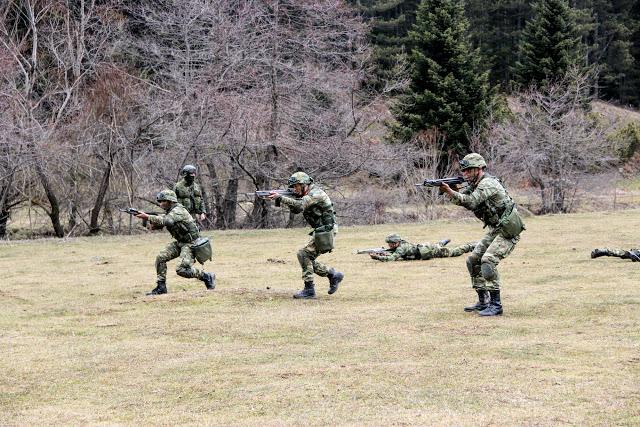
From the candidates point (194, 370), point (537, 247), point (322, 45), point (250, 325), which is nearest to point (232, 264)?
point (537, 247)

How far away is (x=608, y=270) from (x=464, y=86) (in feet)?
89.3

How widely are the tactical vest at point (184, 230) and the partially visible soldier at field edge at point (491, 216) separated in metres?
4.48

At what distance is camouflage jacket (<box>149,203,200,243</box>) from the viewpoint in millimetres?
13914

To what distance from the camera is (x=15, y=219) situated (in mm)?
31312

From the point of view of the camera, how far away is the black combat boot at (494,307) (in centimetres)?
1200

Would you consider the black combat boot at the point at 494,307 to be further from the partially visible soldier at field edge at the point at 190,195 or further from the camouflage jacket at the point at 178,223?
the partially visible soldier at field edge at the point at 190,195

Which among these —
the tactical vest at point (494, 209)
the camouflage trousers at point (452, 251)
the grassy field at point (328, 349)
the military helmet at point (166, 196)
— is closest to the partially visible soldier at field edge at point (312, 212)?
the grassy field at point (328, 349)

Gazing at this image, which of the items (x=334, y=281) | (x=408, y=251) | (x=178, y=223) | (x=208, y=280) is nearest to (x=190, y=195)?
(x=408, y=251)

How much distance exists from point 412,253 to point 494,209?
825 cm

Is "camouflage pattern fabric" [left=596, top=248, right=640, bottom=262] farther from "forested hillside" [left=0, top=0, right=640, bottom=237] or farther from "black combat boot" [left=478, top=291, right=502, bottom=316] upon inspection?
"forested hillside" [left=0, top=0, right=640, bottom=237]

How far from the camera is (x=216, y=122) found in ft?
99.6

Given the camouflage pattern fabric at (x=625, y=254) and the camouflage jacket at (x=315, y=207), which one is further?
the camouflage pattern fabric at (x=625, y=254)

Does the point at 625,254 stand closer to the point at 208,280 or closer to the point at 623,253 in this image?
the point at 623,253

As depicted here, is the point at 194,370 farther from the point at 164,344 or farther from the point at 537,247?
the point at 537,247
